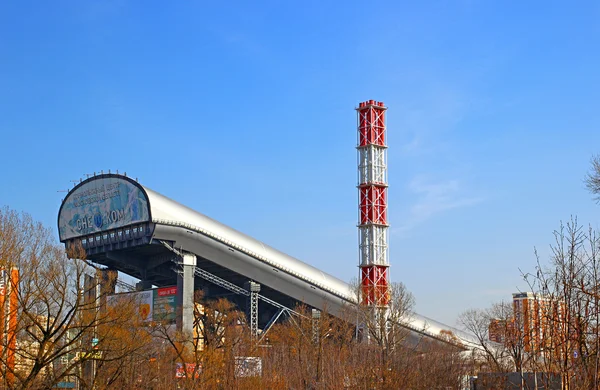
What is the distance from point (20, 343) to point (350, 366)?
45.2 ft

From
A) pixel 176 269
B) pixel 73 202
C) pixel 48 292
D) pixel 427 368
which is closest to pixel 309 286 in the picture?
pixel 176 269

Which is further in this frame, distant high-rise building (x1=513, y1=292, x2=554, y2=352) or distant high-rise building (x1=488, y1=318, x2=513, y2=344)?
distant high-rise building (x1=488, y1=318, x2=513, y2=344)

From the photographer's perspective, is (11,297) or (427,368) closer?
(11,297)

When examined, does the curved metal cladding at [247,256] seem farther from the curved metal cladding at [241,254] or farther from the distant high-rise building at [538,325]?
the distant high-rise building at [538,325]

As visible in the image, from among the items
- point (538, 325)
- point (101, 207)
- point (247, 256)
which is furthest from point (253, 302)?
point (538, 325)

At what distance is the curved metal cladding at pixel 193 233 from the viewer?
5838 cm

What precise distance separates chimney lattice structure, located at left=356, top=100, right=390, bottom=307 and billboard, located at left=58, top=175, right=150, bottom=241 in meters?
19.3

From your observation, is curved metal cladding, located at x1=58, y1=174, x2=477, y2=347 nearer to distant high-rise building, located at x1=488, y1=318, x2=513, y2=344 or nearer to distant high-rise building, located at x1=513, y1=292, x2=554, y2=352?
distant high-rise building, located at x1=488, y1=318, x2=513, y2=344

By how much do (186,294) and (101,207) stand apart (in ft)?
35.0

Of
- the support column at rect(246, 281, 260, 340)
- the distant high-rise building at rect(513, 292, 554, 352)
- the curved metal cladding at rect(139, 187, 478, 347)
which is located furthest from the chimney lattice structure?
the distant high-rise building at rect(513, 292, 554, 352)

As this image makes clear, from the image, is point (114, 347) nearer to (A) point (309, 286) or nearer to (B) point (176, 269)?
(B) point (176, 269)

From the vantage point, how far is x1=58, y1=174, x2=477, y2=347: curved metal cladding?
5838 centimetres

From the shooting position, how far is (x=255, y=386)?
112 feet

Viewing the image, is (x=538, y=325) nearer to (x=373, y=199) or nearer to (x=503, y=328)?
(x=503, y=328)
